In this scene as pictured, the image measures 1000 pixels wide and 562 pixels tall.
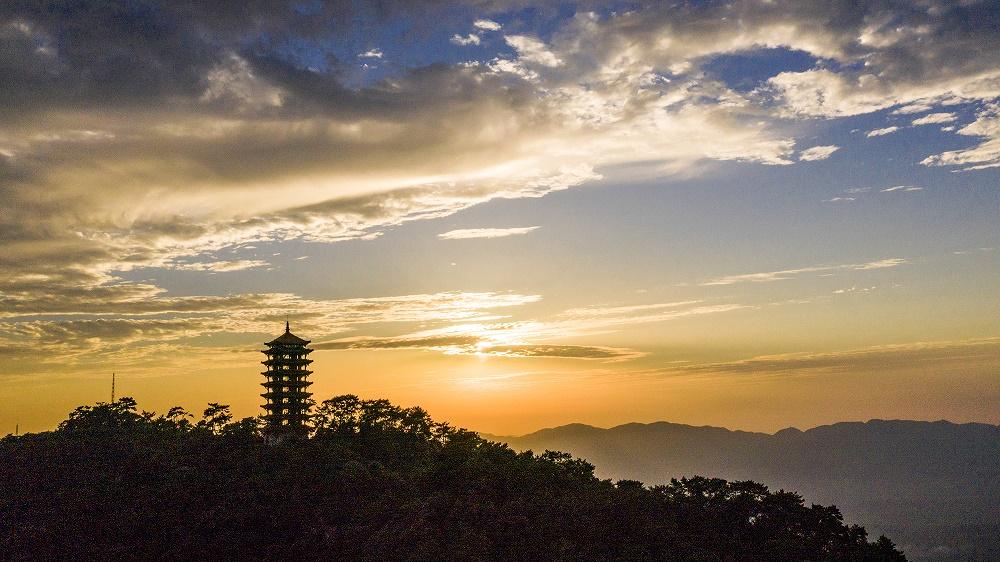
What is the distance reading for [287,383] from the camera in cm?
7575

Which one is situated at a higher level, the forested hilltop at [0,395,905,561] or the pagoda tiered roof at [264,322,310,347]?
the pagoda tiered roof at [264,322,310,347]

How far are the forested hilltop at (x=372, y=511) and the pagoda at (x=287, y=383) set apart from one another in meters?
13.2

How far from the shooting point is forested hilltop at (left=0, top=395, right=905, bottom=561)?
36500 mm

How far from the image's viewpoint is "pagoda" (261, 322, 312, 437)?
75062 millimetres

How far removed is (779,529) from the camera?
38594mm

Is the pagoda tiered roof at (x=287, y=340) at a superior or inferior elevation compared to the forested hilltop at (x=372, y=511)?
superior

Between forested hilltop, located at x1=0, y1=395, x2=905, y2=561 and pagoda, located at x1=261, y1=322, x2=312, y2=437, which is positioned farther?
pagoda, located at x1=261, y1=322, x2=312, y2=437

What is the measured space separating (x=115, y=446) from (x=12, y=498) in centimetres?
1354

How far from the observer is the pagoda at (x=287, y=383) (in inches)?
2955

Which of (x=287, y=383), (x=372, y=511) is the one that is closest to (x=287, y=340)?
(x=287, y=383)

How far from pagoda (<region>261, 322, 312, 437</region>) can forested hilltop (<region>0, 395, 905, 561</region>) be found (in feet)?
43.2

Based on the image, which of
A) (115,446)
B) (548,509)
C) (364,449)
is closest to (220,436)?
(115,446)

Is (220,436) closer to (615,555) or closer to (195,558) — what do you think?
(195,558)

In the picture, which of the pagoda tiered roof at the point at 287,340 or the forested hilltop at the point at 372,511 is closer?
the forested hilltop at the point at 372,511
